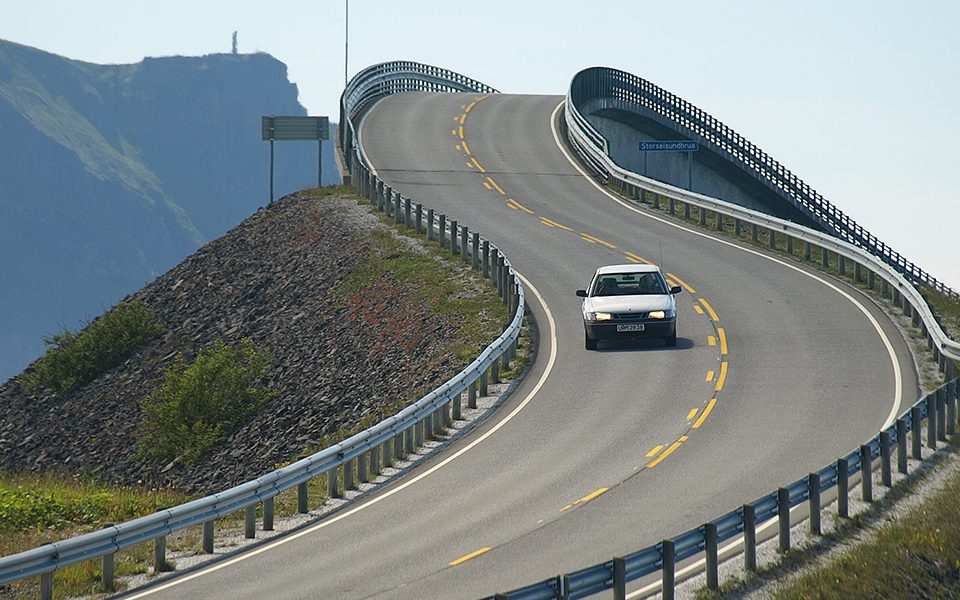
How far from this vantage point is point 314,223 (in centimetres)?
4644

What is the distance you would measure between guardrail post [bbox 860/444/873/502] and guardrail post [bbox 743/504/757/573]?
303cm

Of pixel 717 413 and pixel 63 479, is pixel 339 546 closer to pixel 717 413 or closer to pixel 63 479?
pixel 717 413

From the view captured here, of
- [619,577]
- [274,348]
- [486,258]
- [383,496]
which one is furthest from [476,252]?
[619,577]

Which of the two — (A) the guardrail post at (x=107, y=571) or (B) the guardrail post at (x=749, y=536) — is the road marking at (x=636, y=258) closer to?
(B) the guardrail post at (x=749, y=536)

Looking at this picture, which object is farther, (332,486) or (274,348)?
(274,348)

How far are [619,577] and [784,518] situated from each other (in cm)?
306

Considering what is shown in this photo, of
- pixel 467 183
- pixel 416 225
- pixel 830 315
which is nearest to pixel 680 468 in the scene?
pixel 830 315

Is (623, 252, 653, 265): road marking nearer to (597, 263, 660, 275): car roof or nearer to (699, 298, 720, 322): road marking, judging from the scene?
(699, 298, 720, 322): road marking

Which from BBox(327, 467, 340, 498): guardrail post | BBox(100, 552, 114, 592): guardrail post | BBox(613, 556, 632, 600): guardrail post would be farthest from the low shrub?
BBox(613, 556, 632, 600): guardrail post

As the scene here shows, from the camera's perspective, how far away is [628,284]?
1114 inches

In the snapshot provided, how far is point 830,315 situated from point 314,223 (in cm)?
2064

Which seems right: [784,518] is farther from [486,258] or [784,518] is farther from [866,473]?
[486,258]

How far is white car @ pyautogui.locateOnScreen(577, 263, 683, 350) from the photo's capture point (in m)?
27.2

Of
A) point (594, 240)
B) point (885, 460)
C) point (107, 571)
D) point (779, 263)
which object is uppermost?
point (594, 240)
